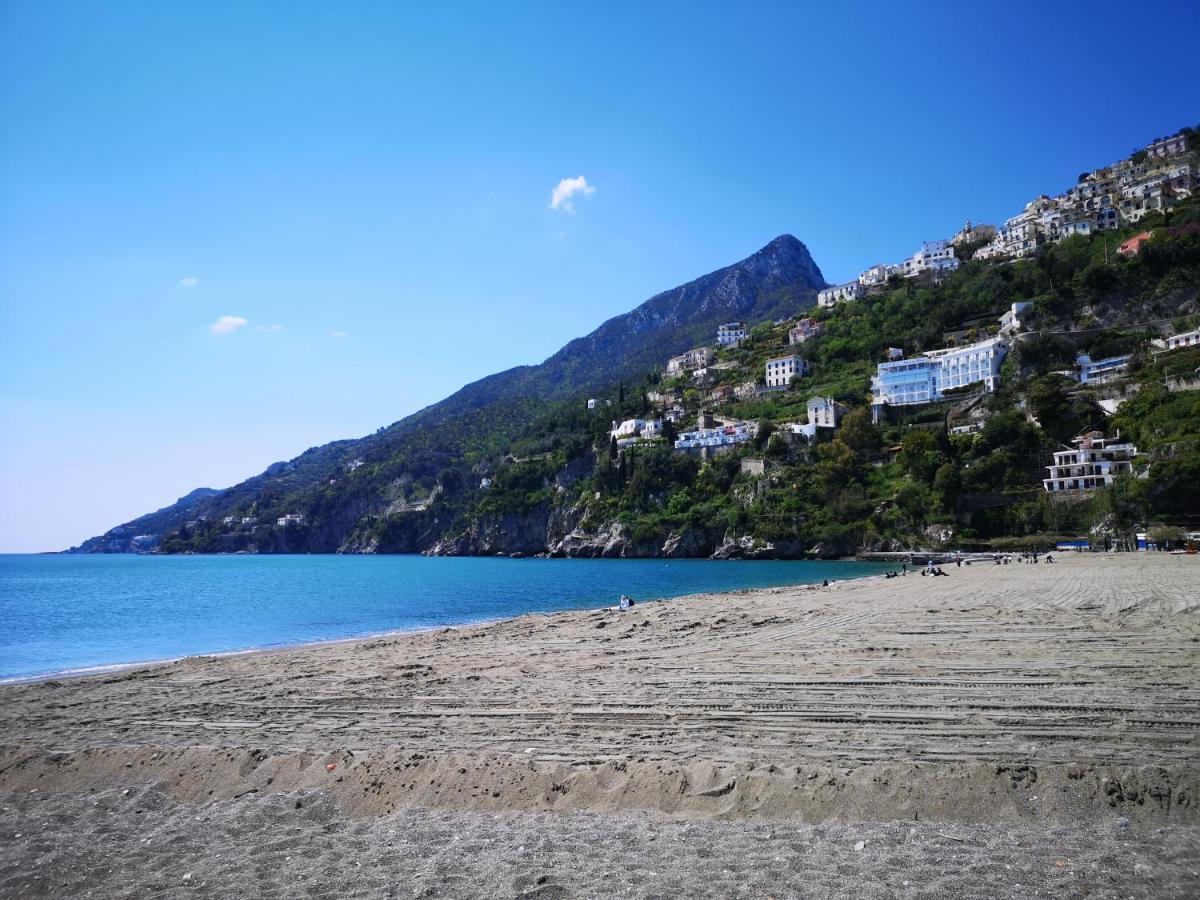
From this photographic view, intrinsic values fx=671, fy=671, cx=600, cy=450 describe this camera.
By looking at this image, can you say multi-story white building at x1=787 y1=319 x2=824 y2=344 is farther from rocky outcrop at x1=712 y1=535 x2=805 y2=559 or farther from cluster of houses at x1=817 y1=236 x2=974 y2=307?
rocky outcrop at x1=712 y1=535 x2=805 y2=559

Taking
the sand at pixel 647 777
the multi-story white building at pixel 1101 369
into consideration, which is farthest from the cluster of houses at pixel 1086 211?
the sand at pixel 647 777

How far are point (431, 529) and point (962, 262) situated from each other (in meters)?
111

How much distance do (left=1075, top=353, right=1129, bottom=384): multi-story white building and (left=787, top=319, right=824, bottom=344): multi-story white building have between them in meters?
50.0

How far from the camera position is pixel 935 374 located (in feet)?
274

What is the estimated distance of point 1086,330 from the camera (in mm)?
76125

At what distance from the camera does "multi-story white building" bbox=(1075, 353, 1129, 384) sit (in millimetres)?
66062

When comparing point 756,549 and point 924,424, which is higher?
point 924,424

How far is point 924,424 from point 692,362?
68.3 m

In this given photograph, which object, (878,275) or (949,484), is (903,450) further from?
(878,275)

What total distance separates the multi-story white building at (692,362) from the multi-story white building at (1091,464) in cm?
8131

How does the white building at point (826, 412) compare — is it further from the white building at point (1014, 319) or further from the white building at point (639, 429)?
the white building at point (639, 429)

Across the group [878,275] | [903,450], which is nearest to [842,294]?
[878,275]

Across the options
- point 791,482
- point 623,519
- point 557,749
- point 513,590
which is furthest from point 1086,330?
point 557,749

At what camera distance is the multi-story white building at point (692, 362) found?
13738 cm
